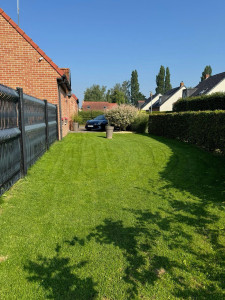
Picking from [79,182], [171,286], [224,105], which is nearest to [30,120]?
[79,182]

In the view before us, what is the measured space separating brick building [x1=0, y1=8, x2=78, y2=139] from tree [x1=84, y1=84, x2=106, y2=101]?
301ft

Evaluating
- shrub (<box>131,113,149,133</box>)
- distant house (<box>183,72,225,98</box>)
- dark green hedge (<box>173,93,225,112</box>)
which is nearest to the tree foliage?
distant house (<box>183,72,225,98</box>)

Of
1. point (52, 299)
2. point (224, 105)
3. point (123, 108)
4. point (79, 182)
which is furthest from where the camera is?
point (224, 105)

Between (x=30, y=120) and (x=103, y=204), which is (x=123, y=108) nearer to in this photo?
(x=30, y=120)

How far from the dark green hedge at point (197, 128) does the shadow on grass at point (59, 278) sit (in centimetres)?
795

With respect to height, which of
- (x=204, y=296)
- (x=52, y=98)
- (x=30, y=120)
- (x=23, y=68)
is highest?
(x=23, y=68)

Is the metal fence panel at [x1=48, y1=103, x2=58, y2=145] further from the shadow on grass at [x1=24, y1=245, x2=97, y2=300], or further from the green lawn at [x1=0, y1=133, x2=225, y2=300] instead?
the shadow on grass at [x1=24, y1=245, x2=97, y2=300]

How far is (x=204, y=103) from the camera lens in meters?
25.0

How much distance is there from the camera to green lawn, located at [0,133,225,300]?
7.78 ft

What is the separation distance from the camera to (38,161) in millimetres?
6953

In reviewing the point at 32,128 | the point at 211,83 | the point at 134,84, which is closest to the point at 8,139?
the point at 32,128

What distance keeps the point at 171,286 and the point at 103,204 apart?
2.12 m

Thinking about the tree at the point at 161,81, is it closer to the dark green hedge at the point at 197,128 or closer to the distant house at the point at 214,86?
the distant house at the point at 214,86

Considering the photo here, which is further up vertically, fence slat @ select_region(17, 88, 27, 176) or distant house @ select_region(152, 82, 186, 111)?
distant house @ select_region(152, 82, 186, 111)
